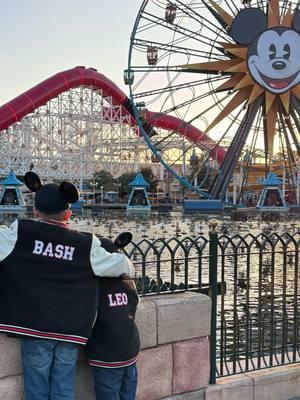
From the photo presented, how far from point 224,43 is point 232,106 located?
337cm

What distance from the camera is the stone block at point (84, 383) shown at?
3056 millimetres

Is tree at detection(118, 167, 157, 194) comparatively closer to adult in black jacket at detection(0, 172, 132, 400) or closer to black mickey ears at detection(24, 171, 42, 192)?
black mickey ears at detection(24, 171, 42, 192)

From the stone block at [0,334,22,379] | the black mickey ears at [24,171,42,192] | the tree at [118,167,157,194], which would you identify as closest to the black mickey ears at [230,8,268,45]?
the black mickey ears at [24,171,42,192]

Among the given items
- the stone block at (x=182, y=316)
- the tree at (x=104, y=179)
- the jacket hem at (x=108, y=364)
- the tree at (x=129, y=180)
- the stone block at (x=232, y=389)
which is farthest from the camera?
the tree at (x=129, y=180)

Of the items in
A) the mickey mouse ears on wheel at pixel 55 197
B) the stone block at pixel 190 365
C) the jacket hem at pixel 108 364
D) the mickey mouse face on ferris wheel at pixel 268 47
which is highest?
the mickey mouse face on ferris wheel at pixel 268 47

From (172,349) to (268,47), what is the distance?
25.0m

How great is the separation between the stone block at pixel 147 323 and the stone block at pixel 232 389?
0.67m

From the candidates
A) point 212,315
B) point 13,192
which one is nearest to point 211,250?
point 212,315

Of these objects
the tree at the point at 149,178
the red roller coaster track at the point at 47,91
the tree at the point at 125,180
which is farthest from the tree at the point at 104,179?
the red roller coaster track at the point at 47,91

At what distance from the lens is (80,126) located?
53938mm

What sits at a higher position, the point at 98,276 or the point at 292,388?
the point at 98,276

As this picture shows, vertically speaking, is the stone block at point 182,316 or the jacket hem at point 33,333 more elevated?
the jacket hem at point 33,333

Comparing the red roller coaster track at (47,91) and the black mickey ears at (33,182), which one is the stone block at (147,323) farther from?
the red roller coaster track at (47,91)

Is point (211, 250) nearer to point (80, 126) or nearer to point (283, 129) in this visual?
point (283, 129)
